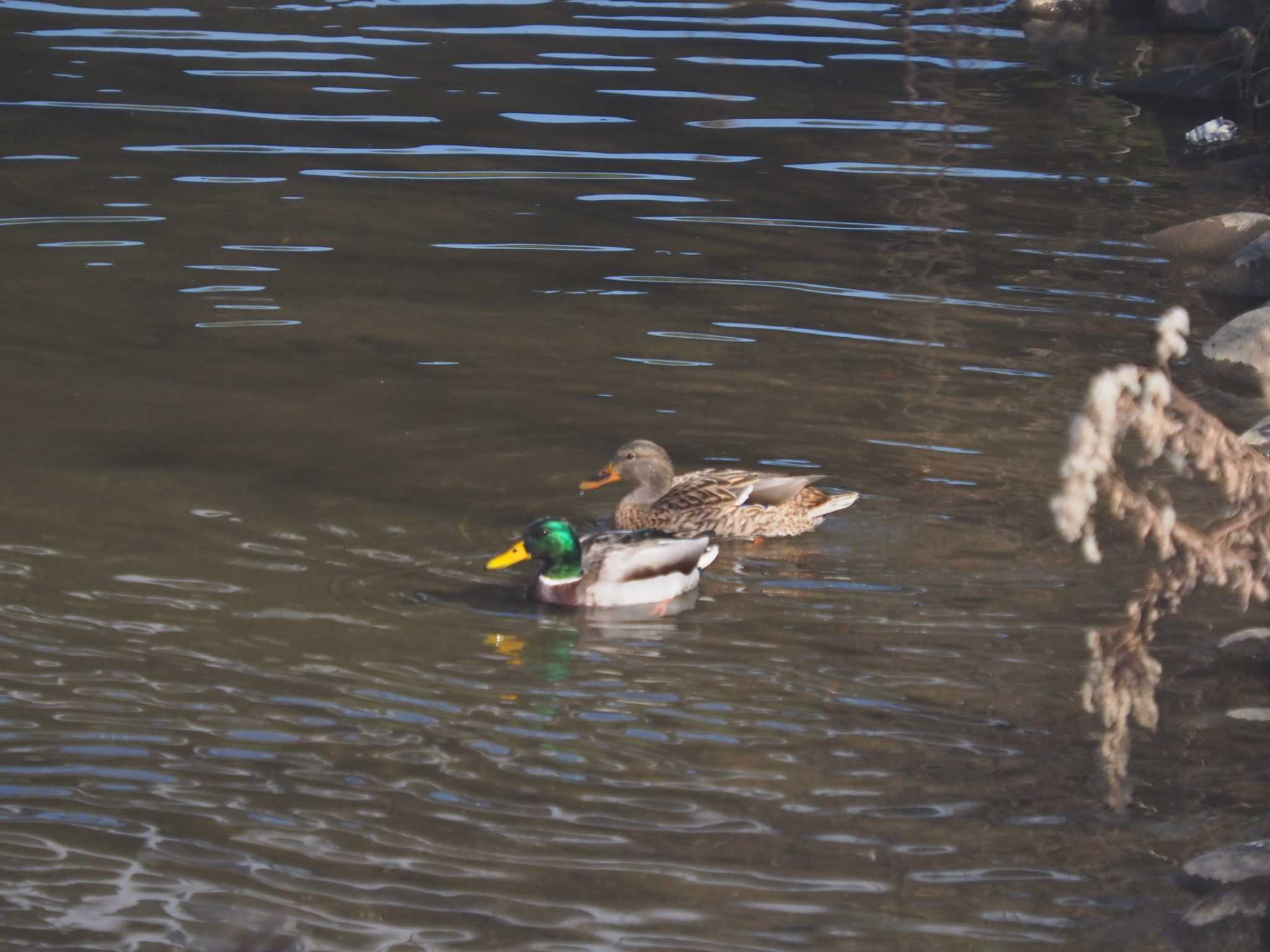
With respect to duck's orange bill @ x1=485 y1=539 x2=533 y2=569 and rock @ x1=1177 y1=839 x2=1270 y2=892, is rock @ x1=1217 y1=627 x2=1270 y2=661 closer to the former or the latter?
rock @ x1=1177 y1=839 x2=1270 y2=892

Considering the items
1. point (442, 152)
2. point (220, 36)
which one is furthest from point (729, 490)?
point (220, 36)

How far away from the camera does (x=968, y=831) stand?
21.5 ft

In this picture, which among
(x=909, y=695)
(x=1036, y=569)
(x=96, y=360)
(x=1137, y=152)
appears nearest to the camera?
(x=909, y=695)

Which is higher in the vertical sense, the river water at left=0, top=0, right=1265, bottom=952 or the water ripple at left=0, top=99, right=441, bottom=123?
the water ripple at left=0, top=99, right=441, bottom=123

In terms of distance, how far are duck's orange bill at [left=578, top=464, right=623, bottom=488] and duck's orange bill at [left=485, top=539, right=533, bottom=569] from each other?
3.72 ft

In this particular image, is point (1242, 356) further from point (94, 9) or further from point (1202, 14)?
point (94, 9)

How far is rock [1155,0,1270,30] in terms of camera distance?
26.2 metres

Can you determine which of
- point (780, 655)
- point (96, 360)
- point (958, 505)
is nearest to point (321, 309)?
point (96, 360)

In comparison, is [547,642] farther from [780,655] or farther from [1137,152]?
[1137,152]

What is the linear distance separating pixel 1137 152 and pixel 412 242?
791 cm

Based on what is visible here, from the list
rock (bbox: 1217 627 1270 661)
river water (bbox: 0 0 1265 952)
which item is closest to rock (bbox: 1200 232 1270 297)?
river water (bbox: 0 0 1265 952)

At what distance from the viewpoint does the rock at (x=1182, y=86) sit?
21719 millimetres

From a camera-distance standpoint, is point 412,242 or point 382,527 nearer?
Answer: point 382,527

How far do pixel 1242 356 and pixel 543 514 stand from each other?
502 cm
